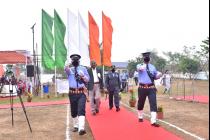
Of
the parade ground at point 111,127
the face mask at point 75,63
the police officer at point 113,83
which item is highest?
the face mask at point 75,63

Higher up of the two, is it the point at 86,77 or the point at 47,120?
the point at 86,77

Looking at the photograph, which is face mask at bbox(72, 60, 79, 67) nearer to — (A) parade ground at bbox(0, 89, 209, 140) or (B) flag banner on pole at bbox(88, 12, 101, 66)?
(A) parade ground at bbox(0, 89, 209, 140)

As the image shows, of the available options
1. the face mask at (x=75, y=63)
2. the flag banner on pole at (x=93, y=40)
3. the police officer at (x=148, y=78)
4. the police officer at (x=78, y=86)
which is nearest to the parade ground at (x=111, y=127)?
the police officer at (x=78, y=86)

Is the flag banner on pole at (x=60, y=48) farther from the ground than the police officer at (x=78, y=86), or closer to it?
farther from the ground

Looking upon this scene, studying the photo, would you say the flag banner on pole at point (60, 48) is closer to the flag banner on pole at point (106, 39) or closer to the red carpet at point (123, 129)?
the flag banner on pole at point (106, 39)

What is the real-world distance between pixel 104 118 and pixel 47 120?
2.23m

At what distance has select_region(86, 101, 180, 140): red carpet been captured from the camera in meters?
9.02

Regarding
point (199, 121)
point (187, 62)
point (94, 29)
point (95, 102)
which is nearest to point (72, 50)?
point (94, 29)

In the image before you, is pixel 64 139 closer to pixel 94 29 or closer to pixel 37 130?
pixel 37 130

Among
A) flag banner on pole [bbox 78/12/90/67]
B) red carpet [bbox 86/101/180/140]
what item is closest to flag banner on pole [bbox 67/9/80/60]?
flag banner on pole [bbox 78/12/90/67]

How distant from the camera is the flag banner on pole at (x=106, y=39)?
22938mm

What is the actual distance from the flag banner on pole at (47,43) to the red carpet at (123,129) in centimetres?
1381

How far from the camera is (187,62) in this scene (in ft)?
201

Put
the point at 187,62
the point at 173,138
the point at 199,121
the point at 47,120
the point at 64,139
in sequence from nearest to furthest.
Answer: the point at 173,138 → the point at 64,139 → the point at 199,121 → the point at 47,120 → the point at 187,62
